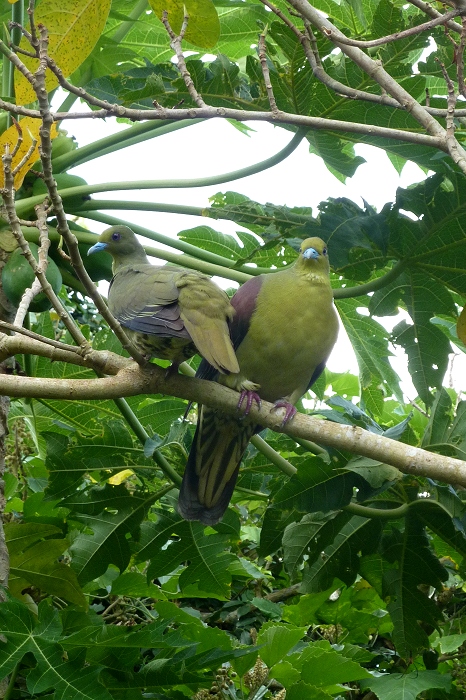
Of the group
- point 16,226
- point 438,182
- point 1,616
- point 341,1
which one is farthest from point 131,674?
point 341,1

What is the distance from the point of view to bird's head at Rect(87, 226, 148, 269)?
3.11 metres

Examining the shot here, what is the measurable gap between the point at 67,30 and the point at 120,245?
79cm

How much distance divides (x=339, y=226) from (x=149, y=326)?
2.67 ft

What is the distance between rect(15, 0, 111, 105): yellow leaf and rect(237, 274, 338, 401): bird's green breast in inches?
38.2

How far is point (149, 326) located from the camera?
245 centimetres

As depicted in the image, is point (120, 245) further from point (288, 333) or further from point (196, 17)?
point (196, 17)

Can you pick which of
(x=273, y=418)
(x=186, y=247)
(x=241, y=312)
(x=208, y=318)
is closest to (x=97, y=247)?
(x=186, y=247)

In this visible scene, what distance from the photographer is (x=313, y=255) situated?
2941 mm

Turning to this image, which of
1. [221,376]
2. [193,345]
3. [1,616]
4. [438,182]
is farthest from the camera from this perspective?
[221,376]

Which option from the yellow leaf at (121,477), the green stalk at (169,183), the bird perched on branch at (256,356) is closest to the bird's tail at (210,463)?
the bird perched on branch at (256,356)

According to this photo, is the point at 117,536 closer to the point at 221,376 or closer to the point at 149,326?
the point at 221,376

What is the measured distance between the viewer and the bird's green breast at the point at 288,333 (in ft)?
9.52

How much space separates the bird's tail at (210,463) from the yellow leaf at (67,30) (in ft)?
3.89

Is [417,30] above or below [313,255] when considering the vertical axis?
above
